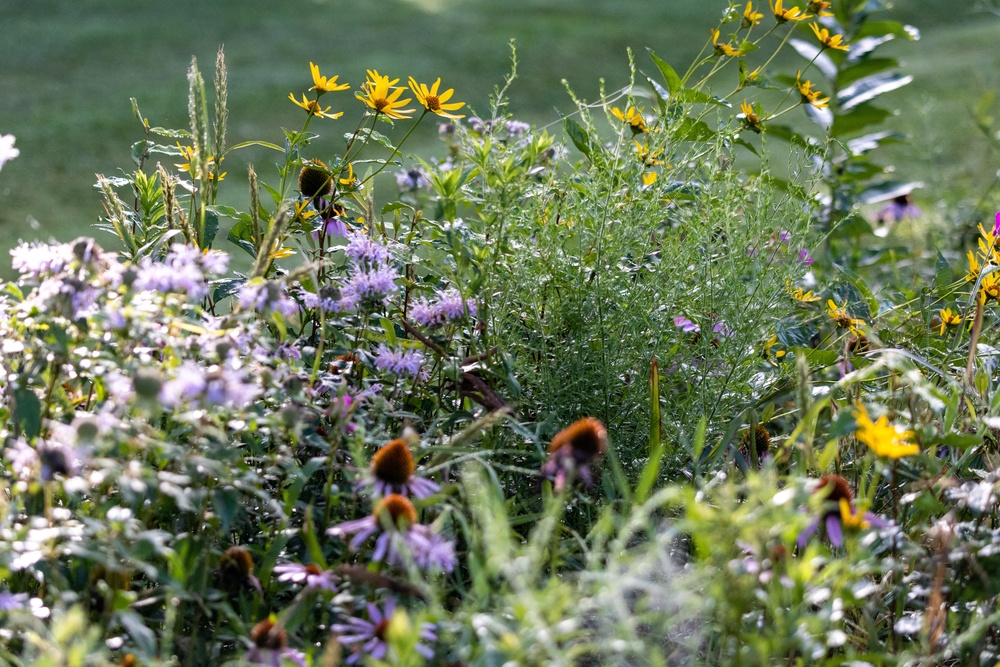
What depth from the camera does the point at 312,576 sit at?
108 centimetres

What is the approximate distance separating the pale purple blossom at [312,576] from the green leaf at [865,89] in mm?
2395

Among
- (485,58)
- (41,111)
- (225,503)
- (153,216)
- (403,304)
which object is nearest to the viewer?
(225,503)

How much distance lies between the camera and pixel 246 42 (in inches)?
322

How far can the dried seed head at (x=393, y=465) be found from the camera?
1.05 metres

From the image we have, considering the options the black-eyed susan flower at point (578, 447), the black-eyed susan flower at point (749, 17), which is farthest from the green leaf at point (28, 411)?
the black-eyed susan flower at point (749, 17)

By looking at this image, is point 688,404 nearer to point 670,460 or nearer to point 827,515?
point 670,460

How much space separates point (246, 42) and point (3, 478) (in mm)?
7516

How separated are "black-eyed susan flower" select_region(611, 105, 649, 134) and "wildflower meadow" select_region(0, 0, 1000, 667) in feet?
0.10

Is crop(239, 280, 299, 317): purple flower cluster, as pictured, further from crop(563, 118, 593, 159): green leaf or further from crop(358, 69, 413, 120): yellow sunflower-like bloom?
crop(563, 118, 593, 159): green leaf

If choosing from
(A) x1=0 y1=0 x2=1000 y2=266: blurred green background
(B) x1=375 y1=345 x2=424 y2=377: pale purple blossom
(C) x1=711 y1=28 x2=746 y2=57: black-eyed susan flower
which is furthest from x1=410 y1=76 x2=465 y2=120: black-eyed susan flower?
(A) x1=0 y1=0 x2=1000 y2=266: blurred green background

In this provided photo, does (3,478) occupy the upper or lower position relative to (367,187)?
lower

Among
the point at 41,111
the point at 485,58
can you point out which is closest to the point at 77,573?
the point at 41,111

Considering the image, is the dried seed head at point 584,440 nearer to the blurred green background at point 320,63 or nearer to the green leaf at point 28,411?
the green leaf at point 28,411

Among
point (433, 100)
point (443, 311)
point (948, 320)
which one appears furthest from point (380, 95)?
point (948, 320)
